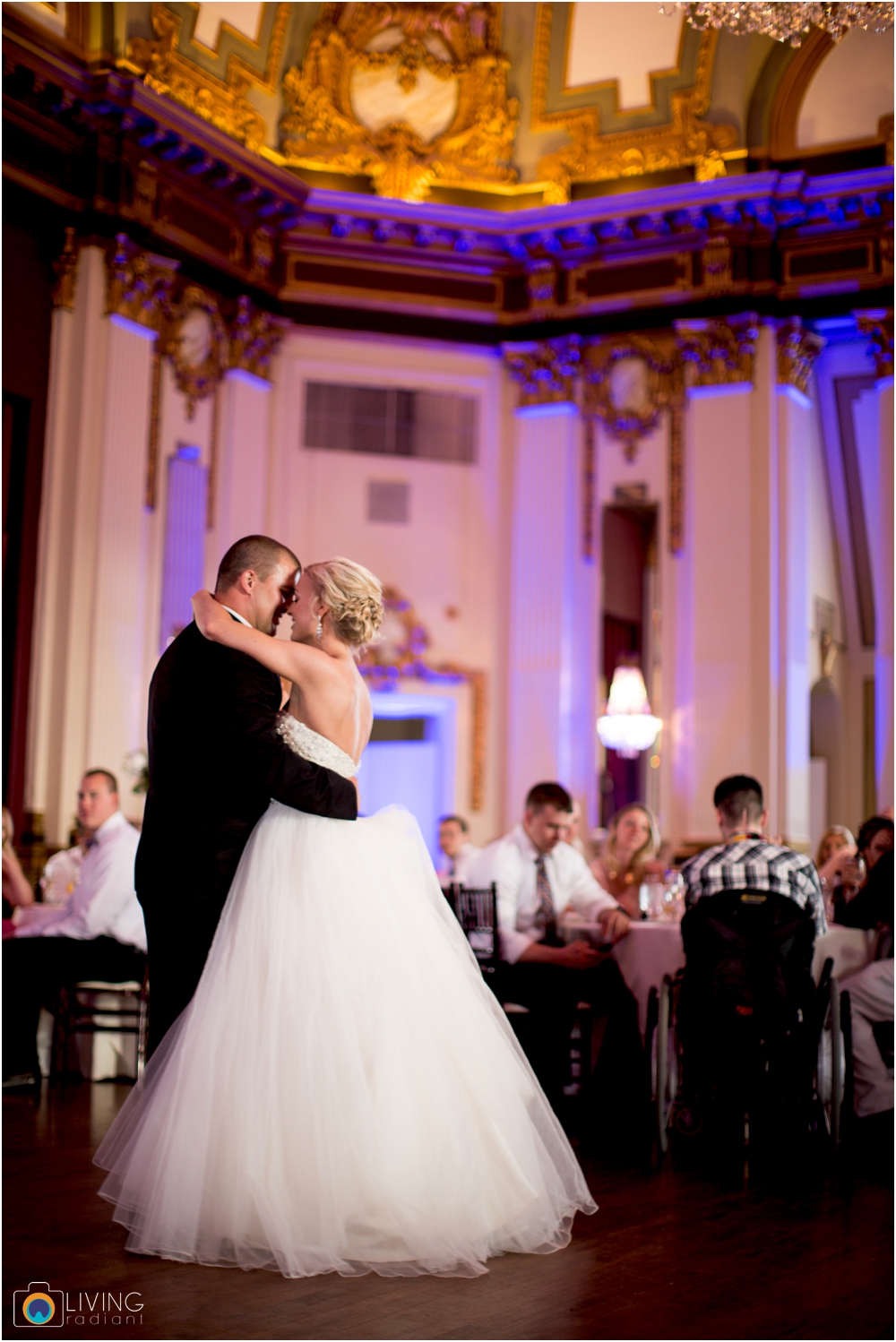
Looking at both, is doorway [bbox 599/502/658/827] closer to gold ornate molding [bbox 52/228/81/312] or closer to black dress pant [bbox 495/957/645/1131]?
gold ornate molding [bbox 52/228/81/312]

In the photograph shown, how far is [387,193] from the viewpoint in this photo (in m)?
11.3

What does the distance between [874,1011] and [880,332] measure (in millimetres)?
7039

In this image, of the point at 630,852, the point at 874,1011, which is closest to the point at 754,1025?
the point at 874,1011

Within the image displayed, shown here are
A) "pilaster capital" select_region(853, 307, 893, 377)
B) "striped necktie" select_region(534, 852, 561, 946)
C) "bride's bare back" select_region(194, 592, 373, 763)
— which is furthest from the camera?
"pilaster capital" select_region(853, 307, 893, 377)

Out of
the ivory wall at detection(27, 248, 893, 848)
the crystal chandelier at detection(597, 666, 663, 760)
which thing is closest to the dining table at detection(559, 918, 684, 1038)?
the crystal chandelier at detection(597, 666, 663, 760)

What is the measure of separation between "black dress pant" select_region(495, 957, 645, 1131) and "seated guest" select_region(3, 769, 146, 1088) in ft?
5.65

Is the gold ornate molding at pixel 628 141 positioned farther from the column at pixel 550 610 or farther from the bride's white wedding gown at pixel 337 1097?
the bride's white wedding gown at pixel 337 1097

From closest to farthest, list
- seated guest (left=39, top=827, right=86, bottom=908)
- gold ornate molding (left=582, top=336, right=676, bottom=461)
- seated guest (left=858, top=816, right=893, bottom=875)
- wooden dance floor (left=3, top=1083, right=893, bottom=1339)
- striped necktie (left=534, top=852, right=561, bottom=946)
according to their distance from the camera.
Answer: wooden dance floor (left=3, top=1083, right=893, bottom=1339)
seated guest (left=858, top=816, right=893, bottom=875)
striped necktie (left=534, top=852, right=561, bottom=946)
seated guest (left=39, top=827, right=86, bottom=908)
gold ornate molding (left=582, top=336, right=676, bottom=461)

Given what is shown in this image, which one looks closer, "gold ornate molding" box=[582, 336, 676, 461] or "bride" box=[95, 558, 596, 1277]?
"bride" box=[95, 558, 596, 1277]

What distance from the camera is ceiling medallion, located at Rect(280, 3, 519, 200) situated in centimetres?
1125

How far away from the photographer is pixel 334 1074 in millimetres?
3016

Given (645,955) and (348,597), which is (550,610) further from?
(348,597)

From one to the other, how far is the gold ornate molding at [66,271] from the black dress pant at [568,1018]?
6.48 meters

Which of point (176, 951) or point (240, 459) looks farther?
point (240, 459)
